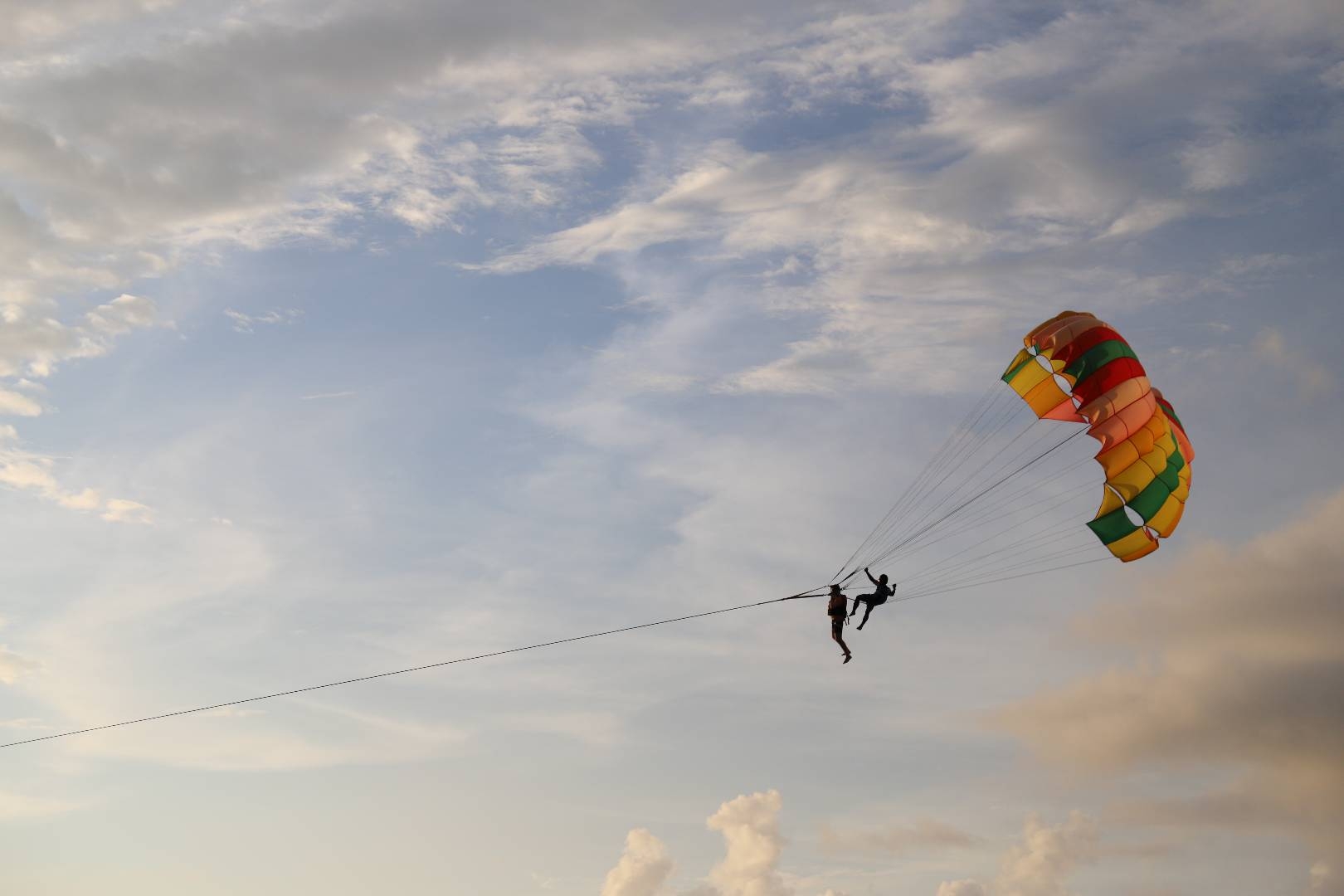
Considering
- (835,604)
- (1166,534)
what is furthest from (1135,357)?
(835,604)

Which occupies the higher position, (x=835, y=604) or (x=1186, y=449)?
→ (x=1186, y=449)

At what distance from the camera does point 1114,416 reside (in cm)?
2870

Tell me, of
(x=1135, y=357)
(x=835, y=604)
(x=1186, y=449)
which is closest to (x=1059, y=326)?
(x=1135, y=357)

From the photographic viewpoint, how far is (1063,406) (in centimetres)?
2942

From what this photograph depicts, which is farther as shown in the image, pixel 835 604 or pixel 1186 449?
pixel 1186 449

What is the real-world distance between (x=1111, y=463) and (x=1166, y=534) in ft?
6.98

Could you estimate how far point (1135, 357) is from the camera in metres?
29.6

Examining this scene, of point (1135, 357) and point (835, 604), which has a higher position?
point (1135, 357)

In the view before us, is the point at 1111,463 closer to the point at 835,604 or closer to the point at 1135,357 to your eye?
the point at 1135,357

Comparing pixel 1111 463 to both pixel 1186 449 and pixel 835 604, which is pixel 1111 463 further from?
pixel 835 604

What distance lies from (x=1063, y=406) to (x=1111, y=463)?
5.48 ft

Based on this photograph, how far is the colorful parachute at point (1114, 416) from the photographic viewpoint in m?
28.8

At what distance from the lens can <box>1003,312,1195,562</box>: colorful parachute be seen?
2875 centimetres

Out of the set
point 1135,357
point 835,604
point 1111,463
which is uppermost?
point 1135,357
